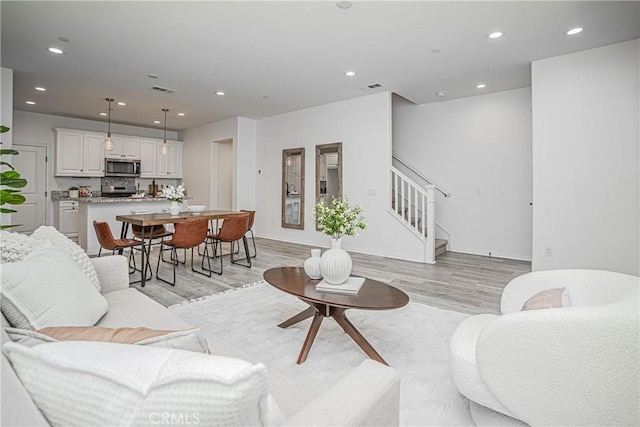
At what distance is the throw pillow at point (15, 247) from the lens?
1589 mm

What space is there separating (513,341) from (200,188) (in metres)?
8.34

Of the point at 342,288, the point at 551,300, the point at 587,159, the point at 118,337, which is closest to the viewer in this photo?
the point at 118,337

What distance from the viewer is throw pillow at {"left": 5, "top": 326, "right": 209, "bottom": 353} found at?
0.81 metres

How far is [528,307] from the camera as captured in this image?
1.65m

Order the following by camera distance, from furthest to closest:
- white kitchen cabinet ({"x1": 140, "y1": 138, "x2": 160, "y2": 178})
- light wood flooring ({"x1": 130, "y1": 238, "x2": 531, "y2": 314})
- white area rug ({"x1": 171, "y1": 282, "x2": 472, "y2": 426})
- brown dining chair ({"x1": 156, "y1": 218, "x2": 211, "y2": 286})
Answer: white kitchen cabinet ({"x1": 140, "y1": 138, "x2": 160, "y2": 178}) → brown dining chair ({"x1": 156, "y1": 218, "x2": 211, "y2": 286}) → light wood flooring ({"x1": 130, "y1": 238, "x2": 531, "y2": 314}) → white area rug ({"x1": 171, "y1": 282, "x2": 472, "y2": 426})

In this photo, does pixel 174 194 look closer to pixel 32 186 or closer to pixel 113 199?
pixel 113 199

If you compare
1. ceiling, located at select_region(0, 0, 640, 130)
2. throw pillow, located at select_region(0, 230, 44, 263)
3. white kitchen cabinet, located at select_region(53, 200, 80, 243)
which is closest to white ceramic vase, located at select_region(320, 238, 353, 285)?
throw pillow, located at select_region(0, 230, 44, 263)

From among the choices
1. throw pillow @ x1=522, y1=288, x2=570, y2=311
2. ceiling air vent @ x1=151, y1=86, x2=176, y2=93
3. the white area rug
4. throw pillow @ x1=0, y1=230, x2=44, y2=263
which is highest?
ceiling air vent @ x1=151, y1=86, x2=176, y2=93

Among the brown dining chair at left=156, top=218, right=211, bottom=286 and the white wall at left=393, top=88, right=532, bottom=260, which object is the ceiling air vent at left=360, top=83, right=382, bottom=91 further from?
the brown dining chair at left=156, top=218, right=211, bottom=286

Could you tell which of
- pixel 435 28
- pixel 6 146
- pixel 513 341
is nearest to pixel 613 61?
pixel 435 28

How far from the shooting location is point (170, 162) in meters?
9.05

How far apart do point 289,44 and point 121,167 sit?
618cm

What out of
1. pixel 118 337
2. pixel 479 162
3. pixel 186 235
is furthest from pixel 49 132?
pixel 479 162

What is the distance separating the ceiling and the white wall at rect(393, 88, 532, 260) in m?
0.49
